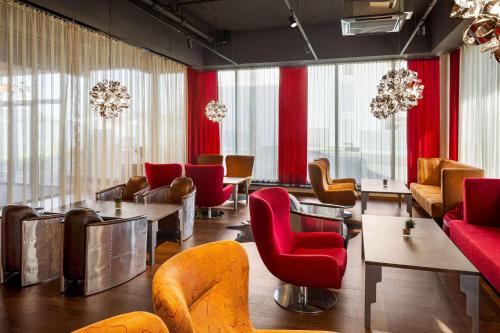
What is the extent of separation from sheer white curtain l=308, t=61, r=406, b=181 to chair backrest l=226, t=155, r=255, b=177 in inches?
71.1

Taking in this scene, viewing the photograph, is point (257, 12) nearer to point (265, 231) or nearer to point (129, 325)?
point (265, 231)

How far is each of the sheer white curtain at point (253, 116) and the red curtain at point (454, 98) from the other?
158 inches

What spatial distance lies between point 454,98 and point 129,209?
6892 millimetres

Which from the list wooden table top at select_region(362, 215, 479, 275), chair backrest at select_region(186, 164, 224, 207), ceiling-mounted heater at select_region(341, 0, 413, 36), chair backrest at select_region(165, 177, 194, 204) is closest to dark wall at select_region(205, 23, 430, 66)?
ceiling-mounted heater at select_region(341, 0, 413, 36)

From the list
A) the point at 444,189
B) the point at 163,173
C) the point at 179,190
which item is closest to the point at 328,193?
the point at 444,189

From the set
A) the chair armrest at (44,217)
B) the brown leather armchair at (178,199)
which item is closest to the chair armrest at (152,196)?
the brown leather armchair at (178,199)

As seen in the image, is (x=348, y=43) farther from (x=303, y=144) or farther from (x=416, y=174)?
(x=416, y=174)

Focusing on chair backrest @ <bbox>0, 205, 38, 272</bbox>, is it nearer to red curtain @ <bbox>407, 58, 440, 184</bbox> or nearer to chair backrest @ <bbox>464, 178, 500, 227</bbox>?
chair backrest @ <bbox>464, 178, 500, 227</bbox>

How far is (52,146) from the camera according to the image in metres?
5.39

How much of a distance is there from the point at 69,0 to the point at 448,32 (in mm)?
6203

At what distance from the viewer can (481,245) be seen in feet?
11.4

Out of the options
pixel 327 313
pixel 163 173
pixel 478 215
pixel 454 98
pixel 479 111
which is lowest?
pixel 327 313

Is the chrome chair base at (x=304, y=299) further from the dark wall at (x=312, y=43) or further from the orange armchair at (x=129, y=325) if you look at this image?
the dark wall at (x=312, y=43)

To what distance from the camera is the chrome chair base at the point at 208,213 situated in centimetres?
667
